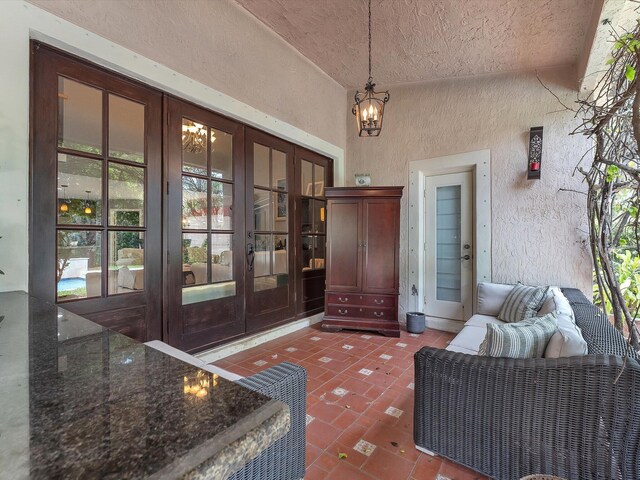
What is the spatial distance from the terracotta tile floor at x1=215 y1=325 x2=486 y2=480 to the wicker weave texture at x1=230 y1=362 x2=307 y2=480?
1.30ft

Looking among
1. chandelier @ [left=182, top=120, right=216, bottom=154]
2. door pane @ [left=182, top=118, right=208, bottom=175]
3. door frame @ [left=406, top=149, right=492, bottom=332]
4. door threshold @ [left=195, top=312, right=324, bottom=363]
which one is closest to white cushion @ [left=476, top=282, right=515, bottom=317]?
door frame @ [left=406, top=149, right=492, bottom=332]

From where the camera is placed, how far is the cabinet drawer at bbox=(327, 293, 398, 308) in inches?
154

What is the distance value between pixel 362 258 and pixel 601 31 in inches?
121

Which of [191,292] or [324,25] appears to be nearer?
[191,292]

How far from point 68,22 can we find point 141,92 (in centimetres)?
57

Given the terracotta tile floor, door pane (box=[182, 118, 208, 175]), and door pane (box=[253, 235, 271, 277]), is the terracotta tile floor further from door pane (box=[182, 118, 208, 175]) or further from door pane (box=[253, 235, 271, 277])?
door pane (box=[182, 118, 208, 175])

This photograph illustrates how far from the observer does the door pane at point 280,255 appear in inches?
150

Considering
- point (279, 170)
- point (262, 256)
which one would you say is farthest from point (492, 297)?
point (279, 170)

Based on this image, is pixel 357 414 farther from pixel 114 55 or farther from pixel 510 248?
pixel 114 55

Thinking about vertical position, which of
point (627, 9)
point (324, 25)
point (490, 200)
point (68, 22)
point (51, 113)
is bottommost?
point (490, 200)

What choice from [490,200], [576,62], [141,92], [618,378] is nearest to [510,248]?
[490,200]

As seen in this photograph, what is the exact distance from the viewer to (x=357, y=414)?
6.97 ft

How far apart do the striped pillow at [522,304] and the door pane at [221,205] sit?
2985 millimetres

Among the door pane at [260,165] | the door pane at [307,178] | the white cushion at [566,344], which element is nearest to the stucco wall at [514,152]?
the door pane at [307,178]
